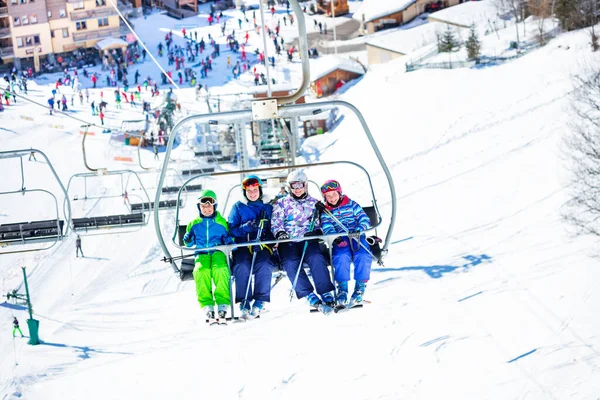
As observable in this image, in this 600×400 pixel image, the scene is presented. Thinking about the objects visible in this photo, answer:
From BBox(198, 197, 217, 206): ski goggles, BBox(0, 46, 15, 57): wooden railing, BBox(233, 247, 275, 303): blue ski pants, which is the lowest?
BBox(233, 247, 275, 303): blue ski pants

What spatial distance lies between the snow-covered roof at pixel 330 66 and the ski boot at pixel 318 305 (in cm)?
3263

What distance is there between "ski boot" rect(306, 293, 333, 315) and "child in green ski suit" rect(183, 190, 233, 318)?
763mm

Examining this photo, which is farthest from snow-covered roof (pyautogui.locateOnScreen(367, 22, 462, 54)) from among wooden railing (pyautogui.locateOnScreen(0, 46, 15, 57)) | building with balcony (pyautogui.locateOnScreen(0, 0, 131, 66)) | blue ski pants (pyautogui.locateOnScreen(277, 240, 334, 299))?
blue ski pants (pyautogui.locateOnScreen(277, 240, 334, 299))

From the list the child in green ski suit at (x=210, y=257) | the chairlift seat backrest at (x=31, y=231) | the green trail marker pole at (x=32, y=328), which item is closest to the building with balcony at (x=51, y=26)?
the green trail marker pole at (x=32, y=328)

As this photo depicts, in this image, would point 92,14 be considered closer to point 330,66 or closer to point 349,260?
point 330,66

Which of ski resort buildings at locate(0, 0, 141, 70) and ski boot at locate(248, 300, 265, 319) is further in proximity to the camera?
ski resort buildings at locate(0, 0, 141, 70)

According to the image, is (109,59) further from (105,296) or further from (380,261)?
(380,261)

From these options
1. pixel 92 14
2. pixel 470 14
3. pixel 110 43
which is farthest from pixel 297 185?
pixel 470 14

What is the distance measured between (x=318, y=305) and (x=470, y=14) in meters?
44.4

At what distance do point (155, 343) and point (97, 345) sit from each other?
1384 millimetres

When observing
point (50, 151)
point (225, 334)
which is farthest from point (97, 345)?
point (50, 151)

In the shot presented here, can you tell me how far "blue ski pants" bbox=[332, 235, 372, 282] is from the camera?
8273mm

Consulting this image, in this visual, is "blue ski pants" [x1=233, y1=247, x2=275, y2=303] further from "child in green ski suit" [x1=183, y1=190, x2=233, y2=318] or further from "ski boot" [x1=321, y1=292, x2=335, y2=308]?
"ski boot" [x1=321, y1=292, x2=335, y2=308]

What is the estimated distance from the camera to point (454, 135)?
31.7m
